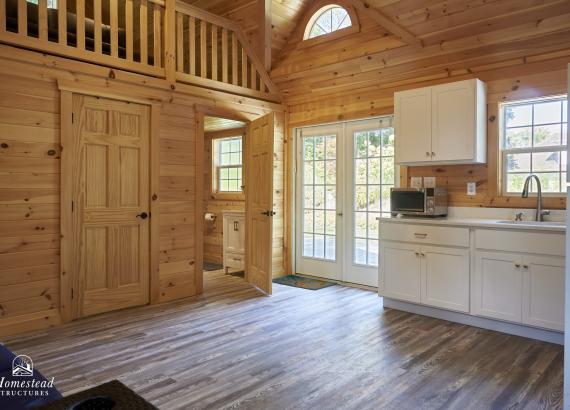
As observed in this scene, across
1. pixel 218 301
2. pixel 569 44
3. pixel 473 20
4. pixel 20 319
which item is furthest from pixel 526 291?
pixel 20 319

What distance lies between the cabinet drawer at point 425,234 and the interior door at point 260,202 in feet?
4.44

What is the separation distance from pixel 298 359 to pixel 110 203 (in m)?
2.38

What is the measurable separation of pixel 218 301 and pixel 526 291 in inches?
115

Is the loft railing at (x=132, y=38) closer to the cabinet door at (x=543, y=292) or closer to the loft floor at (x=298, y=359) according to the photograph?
the loft floor at (x=298, y=359)

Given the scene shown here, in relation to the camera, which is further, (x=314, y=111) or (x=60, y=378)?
(x=314, y=111)

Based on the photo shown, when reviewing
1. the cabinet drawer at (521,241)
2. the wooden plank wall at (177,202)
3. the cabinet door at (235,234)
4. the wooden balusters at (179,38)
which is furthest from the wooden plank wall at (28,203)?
the cabinet drawer at (521,241)

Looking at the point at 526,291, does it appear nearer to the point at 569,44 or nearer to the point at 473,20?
the point at 569,44

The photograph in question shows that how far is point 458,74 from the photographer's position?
4.32 metres

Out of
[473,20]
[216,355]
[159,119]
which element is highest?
[473,20]

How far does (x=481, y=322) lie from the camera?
3.72m

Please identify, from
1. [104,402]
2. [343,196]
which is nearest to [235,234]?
[343,196]

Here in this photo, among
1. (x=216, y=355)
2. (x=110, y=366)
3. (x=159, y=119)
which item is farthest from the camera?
(x=159, y=119)

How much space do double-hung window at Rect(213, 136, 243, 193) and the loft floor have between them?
2.97 m

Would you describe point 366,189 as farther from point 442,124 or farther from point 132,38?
point 132,38
